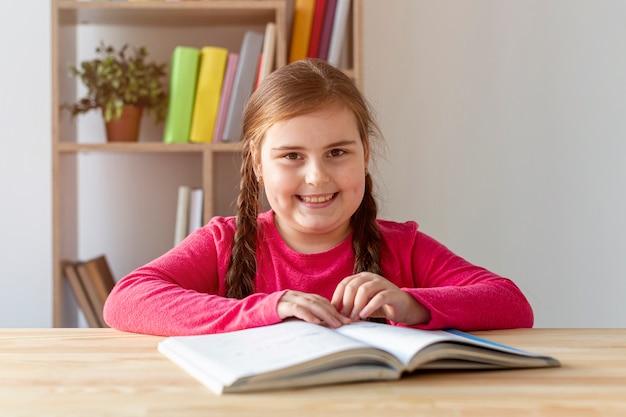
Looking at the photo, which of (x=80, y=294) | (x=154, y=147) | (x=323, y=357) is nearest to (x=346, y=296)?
(x=323, y=357)

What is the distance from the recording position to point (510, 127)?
2674 mm

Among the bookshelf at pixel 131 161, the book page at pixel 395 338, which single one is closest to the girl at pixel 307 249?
the book page at pixel 395 338

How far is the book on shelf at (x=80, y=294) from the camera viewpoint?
7.67 feet

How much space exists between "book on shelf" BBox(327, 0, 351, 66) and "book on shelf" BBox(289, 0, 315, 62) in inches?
2.6

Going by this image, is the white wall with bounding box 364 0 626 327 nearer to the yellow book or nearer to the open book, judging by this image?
the yellow book

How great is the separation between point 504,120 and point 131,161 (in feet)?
3.97

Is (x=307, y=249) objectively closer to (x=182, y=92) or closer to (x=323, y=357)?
(x=323, y=357)

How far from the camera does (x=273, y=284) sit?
1.56m

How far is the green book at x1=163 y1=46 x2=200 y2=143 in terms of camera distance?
91.4 inches

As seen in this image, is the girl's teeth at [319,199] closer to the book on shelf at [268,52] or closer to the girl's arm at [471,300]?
the girl's arm at [471,300]

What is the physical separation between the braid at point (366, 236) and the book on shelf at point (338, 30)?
0.79m

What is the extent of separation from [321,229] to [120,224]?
1319 mm

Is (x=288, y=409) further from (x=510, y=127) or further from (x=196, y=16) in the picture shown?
(x=510, y=127)

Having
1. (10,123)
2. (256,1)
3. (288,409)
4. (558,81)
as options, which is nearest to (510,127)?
(558,81)
